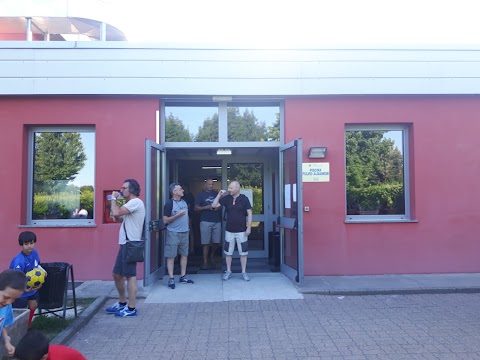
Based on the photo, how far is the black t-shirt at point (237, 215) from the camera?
7.76 m

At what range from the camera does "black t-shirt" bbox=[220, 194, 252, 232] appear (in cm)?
776

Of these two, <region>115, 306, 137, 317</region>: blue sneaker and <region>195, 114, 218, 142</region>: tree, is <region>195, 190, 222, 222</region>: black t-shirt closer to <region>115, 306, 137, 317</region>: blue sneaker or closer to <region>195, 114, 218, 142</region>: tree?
<region>195, 114, 218, 142</region>: tree

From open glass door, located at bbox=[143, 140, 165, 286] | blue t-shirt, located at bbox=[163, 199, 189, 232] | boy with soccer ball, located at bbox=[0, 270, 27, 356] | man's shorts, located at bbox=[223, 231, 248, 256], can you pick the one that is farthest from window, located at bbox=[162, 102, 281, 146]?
boy with soccer ball, located at bbox=[0, 270, 27, 356]

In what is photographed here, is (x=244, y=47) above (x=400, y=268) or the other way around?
above

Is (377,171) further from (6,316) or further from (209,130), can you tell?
(6,316)

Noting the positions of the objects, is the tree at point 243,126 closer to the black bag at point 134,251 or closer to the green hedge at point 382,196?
the green hedge at point 382,196

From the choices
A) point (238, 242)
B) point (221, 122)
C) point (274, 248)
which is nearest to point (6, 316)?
point (238, 242)

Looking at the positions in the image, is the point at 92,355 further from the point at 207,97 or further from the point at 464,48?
the point at 464,48

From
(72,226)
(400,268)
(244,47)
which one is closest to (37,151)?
(72,226)

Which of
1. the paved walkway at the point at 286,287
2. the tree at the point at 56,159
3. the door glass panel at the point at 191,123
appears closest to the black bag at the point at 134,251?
the paved walkway at the point at 286,287

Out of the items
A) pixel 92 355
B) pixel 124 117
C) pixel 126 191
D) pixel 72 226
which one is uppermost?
pixel 124 117

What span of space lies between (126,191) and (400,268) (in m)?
5.35

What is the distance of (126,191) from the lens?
5.91m

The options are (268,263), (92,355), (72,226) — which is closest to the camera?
(92,355)
